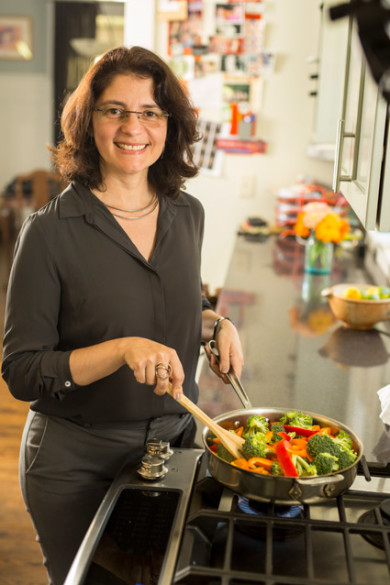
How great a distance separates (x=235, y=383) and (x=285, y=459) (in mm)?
317

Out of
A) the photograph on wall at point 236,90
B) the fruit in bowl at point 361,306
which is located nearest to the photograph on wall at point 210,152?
the photograph on wall at point 236,90

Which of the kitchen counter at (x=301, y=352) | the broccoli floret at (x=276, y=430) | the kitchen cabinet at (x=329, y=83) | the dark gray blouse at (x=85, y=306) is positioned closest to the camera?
the broccoli floret at (x=276, y=430)

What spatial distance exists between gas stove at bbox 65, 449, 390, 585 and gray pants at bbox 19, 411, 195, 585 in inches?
8.2

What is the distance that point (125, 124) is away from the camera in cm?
140

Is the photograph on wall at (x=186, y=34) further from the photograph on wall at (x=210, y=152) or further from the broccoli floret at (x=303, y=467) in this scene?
the broccoli floret at (x=303, y=467)

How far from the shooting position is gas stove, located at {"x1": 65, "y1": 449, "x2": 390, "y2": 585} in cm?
93

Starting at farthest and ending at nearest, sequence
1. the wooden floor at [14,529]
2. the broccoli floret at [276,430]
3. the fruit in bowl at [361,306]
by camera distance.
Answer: the wooden floor at [14,529] < the fruit in bowl at [361,306] < the broccoli floret at [276,430]

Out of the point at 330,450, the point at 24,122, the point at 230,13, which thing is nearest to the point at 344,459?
the point at 330,450

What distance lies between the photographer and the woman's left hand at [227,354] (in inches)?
56.3

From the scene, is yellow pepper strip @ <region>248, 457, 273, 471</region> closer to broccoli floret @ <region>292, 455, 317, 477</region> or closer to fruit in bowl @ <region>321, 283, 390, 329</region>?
broccoli floret @ <region>292, 455, 317, 477</region>

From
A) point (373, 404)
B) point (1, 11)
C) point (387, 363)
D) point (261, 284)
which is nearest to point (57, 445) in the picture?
point (373, 404)

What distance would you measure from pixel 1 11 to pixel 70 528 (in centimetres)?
772

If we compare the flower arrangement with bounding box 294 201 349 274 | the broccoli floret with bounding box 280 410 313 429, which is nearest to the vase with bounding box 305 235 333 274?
the flower arrangement with bounding box 294 201 349 274

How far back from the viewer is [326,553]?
984 millimetres
